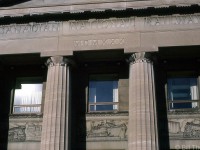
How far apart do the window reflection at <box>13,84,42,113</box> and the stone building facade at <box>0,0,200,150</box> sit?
6 cm

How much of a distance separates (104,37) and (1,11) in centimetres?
655

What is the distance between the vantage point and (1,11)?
24344 millimetres

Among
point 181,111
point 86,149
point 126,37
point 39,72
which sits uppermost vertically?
point 126,37

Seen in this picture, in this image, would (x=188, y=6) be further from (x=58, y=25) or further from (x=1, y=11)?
(x=1, y=11)

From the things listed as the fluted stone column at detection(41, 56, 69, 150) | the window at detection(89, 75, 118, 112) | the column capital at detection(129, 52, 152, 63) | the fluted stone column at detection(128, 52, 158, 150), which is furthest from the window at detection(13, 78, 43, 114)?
the column capital at detection(129, 52, 152, 63)

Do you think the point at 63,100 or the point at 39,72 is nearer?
the point at 63,100

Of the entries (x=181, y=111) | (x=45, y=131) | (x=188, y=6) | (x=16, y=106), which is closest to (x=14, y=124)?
(x=16, y=106)

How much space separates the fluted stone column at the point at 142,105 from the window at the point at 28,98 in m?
5.83

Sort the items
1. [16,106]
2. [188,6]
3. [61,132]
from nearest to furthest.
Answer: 1. [61,132]
2. [188,6]
3. [16,106]

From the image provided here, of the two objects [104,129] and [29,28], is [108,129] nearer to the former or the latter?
[104,129]

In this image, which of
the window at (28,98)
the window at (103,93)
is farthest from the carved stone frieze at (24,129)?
the window at (103,93)

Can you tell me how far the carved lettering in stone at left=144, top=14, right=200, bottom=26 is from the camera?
2231 cm

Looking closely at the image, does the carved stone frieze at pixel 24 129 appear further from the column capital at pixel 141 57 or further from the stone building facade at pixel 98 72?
the column capital at pixel 141 57

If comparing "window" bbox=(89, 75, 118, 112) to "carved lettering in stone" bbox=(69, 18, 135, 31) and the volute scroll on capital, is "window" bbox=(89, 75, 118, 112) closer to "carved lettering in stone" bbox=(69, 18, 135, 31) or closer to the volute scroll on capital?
the volute scroll on capital
